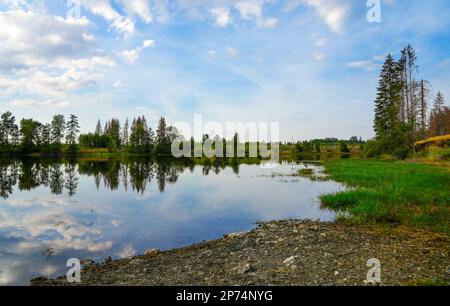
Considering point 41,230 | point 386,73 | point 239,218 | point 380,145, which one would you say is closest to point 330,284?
point 239,218

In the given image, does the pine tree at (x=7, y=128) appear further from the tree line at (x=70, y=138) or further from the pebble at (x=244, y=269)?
the pebble at (x=244, y=269)

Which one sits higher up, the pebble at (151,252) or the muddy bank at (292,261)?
the muddy bank at (292,261)

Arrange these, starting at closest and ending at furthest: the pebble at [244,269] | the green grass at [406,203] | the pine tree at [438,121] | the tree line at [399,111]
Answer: the pebble at [244,269]
the green grass at [406,203]
the tree line at [399,111]
the pine tree at [438,121]

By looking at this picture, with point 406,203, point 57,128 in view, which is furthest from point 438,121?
point 57,128

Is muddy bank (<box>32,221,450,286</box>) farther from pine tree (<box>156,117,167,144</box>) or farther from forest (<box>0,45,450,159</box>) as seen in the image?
pine tree (<box>156,117,167,144</box>)

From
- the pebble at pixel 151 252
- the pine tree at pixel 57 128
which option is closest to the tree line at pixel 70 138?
the pine tree at pixel 57 128

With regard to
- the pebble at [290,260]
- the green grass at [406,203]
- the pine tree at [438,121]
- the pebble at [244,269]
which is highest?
the pine tree at [438,121]

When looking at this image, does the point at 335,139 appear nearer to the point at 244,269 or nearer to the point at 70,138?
the point at 70,138

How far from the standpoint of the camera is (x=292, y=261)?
684 cm

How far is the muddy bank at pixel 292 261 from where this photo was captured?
5898 millimetres

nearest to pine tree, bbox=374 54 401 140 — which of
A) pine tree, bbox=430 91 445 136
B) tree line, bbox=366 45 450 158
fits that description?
tree line, bbox=366 45 450 158

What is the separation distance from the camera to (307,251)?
755 cm
